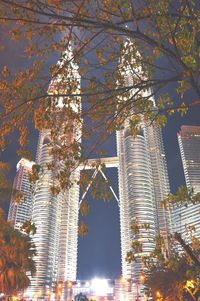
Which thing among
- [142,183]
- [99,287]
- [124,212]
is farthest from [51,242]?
[142,183]

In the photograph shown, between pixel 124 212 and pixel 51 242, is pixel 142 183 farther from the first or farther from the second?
pixel 51 242

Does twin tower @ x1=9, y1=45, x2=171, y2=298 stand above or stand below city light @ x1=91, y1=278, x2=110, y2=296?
above

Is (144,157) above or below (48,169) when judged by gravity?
above

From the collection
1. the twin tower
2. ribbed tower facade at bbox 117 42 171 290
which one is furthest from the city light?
ribbed tower facade at bbox 117 42 171 290

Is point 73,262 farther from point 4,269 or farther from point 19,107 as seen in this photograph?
point 19,107

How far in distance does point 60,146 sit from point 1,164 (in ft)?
27.8

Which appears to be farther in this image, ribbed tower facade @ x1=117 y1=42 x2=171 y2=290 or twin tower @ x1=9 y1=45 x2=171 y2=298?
ribbed tower facade @ x1=117 y1=42 x2=171 y2=290

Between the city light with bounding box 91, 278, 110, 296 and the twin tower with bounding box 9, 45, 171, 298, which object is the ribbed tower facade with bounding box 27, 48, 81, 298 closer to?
the twin tower with bounding box 9, 45, 171, 298

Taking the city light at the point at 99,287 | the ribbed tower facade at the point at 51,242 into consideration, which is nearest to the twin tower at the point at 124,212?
the ribbed tower facade at the point at 51,242

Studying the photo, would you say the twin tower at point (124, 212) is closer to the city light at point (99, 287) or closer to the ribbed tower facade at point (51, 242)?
the ribbed tower facade at point (51, 242)

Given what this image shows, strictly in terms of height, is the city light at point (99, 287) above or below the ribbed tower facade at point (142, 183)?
below

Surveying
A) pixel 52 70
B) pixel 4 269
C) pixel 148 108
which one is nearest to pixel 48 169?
pixel 52 70

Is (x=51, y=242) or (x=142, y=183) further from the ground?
(x=142, y=183)

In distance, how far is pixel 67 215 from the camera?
520ft
